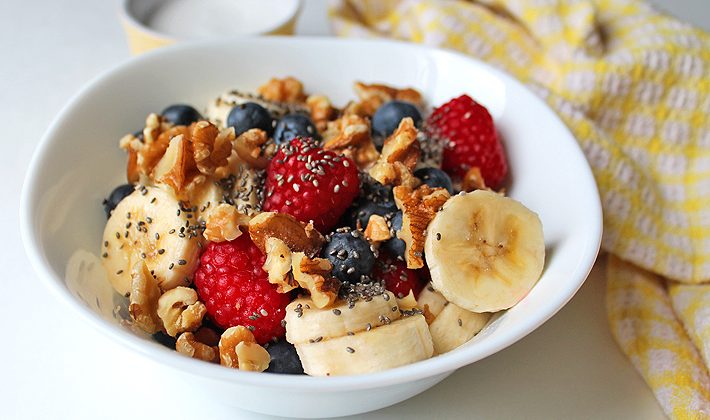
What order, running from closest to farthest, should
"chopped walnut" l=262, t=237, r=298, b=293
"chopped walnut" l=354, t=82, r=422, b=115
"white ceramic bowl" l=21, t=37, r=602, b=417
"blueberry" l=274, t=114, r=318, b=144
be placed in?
"white ceramic bowl" l=21, t=37, r=602, b=417, "chopped walnut" l=262, t=237, r=298, b=293, "blueberry" l=274, t=114, r=318, b=144, "chopped walnut" l=354, t=82, r=422, b=115

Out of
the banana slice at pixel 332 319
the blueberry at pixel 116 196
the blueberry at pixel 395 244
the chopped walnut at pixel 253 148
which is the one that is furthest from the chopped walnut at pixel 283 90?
the banana slice at pixel 332 319

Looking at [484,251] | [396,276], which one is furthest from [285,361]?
[484,251]

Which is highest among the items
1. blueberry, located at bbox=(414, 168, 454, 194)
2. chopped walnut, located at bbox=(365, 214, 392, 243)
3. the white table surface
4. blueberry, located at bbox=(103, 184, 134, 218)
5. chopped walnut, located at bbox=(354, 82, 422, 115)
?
chopped walnut, located at bbox=(365, 214, 392, 243)

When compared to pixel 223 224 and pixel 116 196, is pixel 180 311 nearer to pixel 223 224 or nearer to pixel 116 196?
pixel 223 224

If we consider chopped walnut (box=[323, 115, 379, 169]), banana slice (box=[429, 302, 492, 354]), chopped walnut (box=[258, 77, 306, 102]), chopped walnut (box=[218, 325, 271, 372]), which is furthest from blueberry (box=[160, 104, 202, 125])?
banana slice (box=[429, 302, 492, 354])

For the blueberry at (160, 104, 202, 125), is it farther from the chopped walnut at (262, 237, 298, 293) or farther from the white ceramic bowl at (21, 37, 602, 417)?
the chopped walnut at (262, 237, 298, 293)

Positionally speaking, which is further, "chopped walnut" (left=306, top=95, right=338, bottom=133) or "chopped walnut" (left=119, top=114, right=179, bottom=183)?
"chopped walnut" (left=306, top=95, right=338, bottom=133)

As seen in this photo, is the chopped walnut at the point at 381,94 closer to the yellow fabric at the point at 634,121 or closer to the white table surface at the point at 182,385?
the yellow fabric at the point at 634,121
